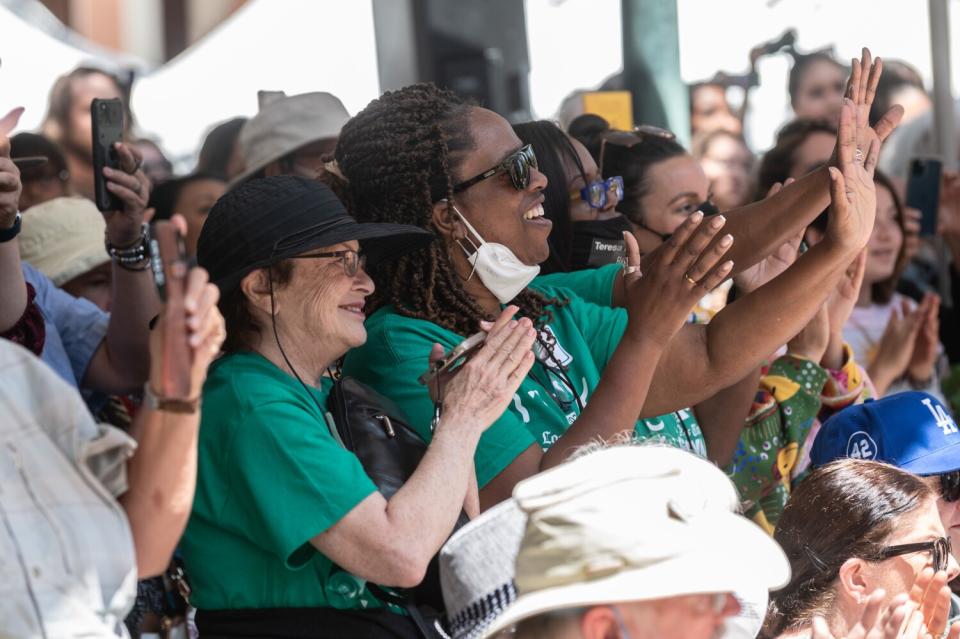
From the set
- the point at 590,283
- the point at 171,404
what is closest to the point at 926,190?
the point at 590,283

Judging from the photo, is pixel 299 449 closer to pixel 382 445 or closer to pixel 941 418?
pixel 382 445

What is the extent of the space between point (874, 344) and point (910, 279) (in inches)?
46.2

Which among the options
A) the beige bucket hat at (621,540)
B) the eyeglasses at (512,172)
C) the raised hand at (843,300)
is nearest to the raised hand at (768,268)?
the raised hand at (843,300)

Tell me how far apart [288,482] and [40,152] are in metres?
2.52

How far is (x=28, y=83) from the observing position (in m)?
5.75

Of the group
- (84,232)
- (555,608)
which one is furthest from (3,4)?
(555,608)

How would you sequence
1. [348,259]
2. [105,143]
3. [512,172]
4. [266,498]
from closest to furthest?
[266,498]
[348,259]
[105,143]
[512,172]

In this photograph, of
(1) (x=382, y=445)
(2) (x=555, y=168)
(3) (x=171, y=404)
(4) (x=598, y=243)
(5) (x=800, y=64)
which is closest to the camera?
(3) (x=171, y=404)

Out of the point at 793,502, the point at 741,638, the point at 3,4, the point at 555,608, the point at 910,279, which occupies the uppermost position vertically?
the point at 3,4

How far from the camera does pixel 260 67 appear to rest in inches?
278

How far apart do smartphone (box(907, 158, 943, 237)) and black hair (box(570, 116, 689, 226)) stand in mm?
1880

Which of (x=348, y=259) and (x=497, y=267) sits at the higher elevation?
(x=348, y=259)

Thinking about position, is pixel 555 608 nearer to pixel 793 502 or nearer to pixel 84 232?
pixel 793 502

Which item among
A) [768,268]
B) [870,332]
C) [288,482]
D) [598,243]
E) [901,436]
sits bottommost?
[870,332]
